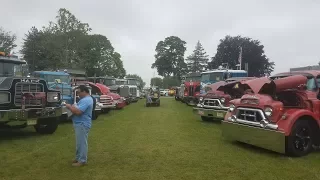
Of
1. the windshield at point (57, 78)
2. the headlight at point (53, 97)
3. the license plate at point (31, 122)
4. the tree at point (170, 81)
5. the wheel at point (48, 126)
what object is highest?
the tree at point (170, 81)

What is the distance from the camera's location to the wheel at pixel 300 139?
7219 mm

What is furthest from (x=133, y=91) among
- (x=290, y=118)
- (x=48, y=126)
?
(x=290, y=118)

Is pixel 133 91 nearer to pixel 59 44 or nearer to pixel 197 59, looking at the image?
pixel 59 44

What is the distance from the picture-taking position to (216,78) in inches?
806

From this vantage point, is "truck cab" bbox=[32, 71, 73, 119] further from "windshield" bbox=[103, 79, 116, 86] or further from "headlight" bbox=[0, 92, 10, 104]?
"windshield" bbox=[103, 79, 116, 86]

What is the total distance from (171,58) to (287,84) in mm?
83756

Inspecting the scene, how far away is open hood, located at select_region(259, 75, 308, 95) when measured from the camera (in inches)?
314

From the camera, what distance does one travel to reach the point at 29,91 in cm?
955

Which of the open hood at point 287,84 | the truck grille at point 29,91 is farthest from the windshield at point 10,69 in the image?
the open hood at point 287,84

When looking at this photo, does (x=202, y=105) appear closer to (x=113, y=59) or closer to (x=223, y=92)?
(x=223, y=92)

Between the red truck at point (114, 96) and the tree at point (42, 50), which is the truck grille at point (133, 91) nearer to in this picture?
the red truck at point (114, 96)

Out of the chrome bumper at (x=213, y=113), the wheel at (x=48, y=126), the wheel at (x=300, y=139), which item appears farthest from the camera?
the chrome bumper at (x=213, y=113)

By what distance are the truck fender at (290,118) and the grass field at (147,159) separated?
2.24 ft

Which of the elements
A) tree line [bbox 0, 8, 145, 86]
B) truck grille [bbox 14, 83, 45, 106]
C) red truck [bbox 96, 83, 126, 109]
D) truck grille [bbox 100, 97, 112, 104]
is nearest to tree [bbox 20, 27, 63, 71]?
tree line [bbox 0, 8, 145, 86]
